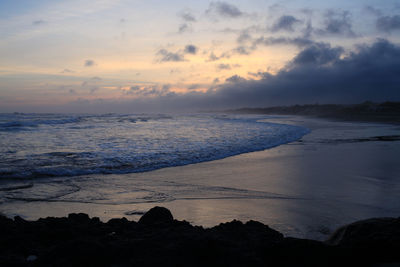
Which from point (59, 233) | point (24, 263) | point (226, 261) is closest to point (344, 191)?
point (226, 261)

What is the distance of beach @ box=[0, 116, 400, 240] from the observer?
3.75 m

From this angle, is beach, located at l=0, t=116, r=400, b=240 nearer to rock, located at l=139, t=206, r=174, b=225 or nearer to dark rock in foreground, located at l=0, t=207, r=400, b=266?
rock, located at l=139, t=206, r=174, b=225

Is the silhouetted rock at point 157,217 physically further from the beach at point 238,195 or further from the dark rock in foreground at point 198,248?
the beach at point 238,195

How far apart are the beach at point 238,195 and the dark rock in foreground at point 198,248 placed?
2.35 ft

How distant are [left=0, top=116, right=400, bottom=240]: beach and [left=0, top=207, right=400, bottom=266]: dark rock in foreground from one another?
0.72 metres

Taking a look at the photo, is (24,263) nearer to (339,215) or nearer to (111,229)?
(111,229)

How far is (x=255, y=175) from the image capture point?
645cm

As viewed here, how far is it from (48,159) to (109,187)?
337 cm

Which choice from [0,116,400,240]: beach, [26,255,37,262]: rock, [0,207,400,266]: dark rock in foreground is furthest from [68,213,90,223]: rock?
[26,255,37,262]: rock

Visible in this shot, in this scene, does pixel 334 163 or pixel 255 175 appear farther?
pixel 334 163

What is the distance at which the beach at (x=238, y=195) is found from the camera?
375cm

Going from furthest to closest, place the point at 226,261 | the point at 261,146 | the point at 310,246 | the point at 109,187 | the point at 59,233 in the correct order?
the point at 261,146 → the point at 109,187 → the point at 59,233 → the point at 310,246 → the point at 226,261

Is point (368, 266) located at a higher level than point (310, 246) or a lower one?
lower

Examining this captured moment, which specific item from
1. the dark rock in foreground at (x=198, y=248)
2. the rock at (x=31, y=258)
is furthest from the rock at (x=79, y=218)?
the rock at (x=31, y=258)
